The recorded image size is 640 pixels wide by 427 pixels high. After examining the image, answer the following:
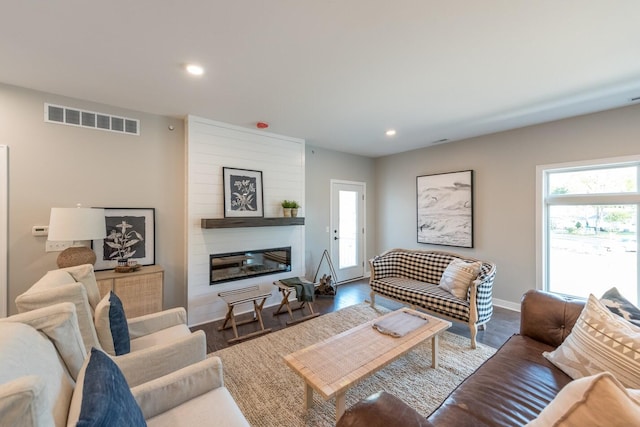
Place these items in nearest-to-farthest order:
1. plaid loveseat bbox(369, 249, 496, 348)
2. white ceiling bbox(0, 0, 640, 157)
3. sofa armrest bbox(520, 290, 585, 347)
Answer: white ceiling bbox(0, 0, 640, 157) < sofa armrest bbox(520, 290, 585, 347) < plaid loveseat bbox(369, 249, 496, 348)

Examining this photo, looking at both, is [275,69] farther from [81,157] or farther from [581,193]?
[581,193]

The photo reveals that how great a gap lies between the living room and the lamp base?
0.36 metres

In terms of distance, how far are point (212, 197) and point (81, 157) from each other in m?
1.38

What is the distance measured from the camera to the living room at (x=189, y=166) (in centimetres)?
259

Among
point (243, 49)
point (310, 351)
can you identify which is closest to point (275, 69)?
point (243, 49)

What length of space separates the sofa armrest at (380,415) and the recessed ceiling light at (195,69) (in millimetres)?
2556

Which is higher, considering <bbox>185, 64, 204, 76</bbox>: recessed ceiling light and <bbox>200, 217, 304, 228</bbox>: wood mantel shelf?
<bbox>185, 64, 204, 76</bbox>: recessed ceiling light

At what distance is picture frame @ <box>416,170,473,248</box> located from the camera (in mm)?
4289

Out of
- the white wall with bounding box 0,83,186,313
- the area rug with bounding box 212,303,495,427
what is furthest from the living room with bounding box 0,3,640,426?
the area rug with bounding box 212,303,495,427

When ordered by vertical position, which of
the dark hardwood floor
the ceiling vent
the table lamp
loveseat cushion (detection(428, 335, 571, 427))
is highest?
the ceiling vent

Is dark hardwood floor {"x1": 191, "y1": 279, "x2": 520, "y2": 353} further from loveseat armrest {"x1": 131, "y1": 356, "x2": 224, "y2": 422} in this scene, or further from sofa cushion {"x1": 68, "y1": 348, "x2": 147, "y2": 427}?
sofa cushion {"x1": 68, "y1": 348, "x2": 147, "y2": 427}

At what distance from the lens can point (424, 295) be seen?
3.15 meters

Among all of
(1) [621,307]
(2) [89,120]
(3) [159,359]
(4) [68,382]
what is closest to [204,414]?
(3) [159,359]

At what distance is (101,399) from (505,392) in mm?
1784
